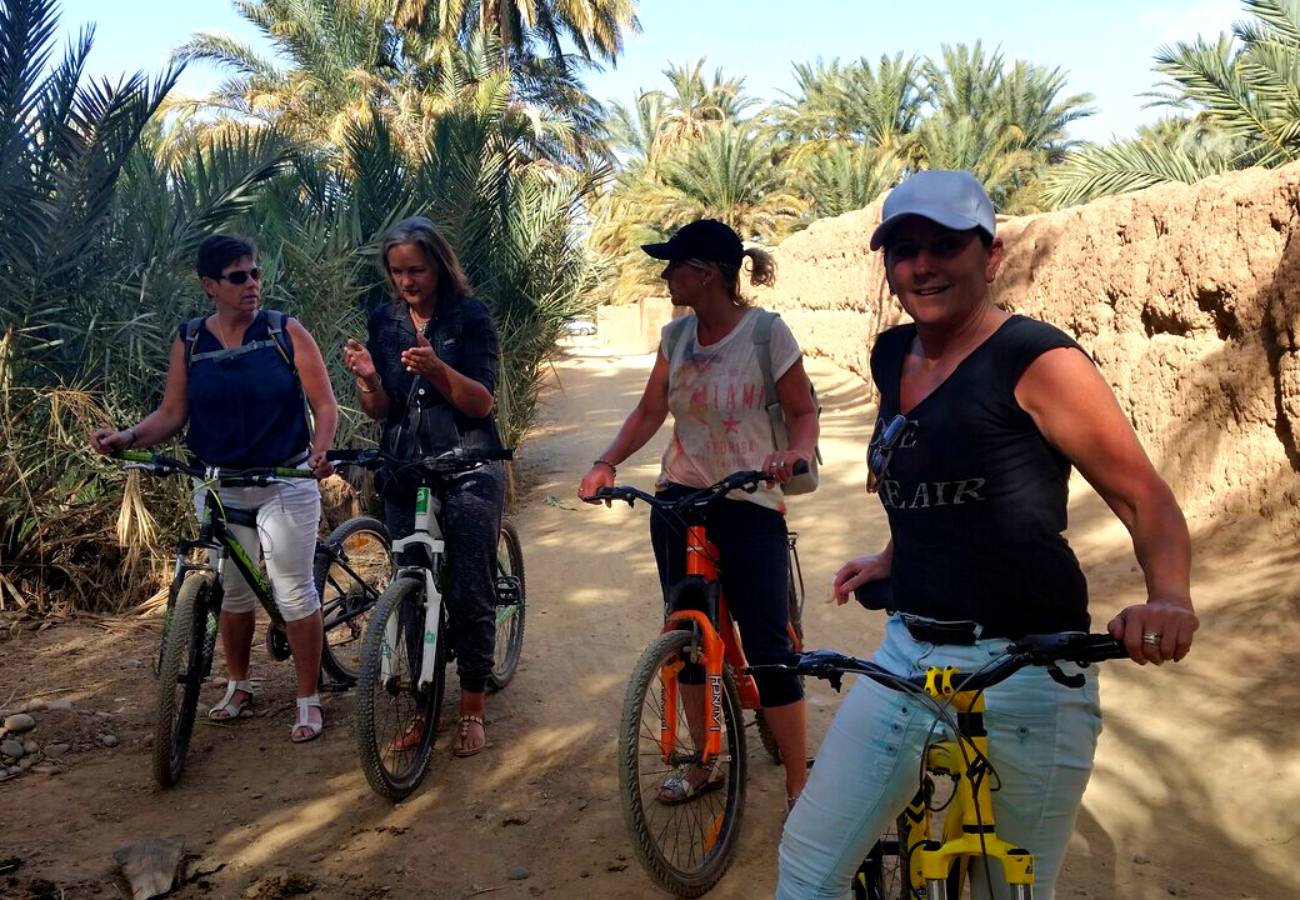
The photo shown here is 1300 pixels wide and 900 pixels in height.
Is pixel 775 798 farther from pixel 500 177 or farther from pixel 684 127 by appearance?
pixel 684 127

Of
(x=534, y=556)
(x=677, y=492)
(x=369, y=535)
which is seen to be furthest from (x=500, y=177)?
(x=677, y=492)

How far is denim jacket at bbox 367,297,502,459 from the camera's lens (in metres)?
4.19

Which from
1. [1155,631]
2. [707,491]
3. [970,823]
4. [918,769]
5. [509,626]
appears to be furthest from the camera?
[509,626]

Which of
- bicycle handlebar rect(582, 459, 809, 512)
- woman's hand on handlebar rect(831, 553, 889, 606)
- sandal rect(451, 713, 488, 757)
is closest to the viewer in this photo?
woman's hand on handlebar rect(831, 553, 889, 606)

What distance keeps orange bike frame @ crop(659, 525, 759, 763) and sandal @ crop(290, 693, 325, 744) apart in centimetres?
181

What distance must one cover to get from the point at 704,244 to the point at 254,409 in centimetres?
182

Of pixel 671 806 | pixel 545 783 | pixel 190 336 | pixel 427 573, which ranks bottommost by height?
pixel 545 783

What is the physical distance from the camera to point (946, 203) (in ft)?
6.39

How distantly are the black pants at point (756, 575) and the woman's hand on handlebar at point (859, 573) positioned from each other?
3.58ft

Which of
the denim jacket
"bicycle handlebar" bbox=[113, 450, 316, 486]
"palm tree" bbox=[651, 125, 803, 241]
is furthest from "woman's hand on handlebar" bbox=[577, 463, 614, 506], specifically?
"palm tree" bbox=[651, 125, 803, 241]

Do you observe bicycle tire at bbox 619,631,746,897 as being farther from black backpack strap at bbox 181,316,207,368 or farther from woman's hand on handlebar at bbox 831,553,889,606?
black backpack strap at bbox 181,316,207,368

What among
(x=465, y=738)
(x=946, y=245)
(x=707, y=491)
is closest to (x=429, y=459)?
(x=465, y=738)

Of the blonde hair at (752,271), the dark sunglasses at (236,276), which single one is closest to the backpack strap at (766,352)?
the blonde hair at (752,271)

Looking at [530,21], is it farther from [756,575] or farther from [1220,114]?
[756,575]
